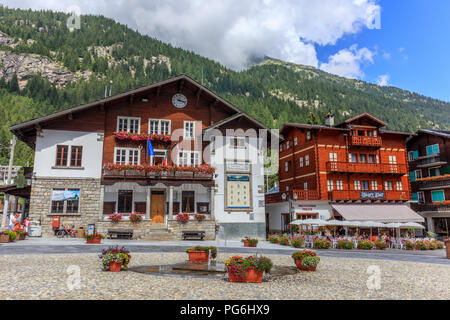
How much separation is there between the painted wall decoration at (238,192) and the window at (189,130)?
5325mm

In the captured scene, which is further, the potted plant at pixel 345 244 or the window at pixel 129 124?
the window at pixel 129 124

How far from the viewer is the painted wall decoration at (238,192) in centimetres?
3125

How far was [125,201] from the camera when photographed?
98.0 feet

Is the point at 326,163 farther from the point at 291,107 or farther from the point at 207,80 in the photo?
the point at 207,80

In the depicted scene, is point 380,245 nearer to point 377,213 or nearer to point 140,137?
point 377,213

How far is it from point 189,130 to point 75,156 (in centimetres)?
1061

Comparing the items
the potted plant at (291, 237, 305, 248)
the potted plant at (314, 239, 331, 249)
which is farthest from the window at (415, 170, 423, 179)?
the potted plant at (291, 237, 305, 248)

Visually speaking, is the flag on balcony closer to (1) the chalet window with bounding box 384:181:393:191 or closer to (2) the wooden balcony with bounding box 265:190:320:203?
(2) the wooden balcony with bounding box 265:190:320:203

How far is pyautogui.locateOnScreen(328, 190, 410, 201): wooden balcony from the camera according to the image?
118ft

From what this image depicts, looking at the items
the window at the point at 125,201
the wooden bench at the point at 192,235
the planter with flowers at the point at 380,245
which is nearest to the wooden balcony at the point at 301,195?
the planter with flowers at the point at 380,245

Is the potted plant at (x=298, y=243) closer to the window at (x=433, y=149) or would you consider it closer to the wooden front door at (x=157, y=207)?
the wooden front door at (x=157, y=207)

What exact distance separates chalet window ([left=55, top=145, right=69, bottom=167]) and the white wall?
26 cm

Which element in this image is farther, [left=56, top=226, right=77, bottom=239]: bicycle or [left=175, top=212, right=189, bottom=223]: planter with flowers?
[left=175, top=212, right=189, bottom=223]: planter with flowers

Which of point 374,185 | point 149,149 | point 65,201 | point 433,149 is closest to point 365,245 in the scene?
point 374,185
